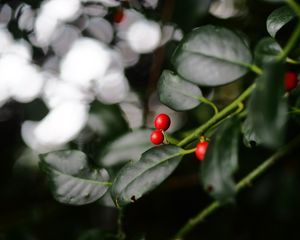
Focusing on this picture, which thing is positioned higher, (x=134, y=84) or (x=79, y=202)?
(x=79, y=202)

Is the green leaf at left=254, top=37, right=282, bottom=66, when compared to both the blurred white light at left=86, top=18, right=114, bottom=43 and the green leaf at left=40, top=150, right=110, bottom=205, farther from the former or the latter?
the blurred white light at left=86, top=18, right=114, bottom=43

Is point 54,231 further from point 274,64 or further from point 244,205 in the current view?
point 274,64

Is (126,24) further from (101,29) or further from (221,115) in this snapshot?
(221,115)

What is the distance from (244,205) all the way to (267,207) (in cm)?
13

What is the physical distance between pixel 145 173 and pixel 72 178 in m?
0.29

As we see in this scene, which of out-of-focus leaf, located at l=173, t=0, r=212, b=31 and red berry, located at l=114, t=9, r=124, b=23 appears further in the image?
red berry, located at l=114, t=9, r=124, b=23

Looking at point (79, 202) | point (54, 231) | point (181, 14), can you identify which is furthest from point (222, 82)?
point (54, 231)

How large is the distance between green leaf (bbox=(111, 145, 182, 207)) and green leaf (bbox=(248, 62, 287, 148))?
0.27 meters

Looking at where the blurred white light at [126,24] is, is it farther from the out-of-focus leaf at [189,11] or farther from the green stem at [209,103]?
the green stem at [209,103]

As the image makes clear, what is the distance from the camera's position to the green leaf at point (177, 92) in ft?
2.80

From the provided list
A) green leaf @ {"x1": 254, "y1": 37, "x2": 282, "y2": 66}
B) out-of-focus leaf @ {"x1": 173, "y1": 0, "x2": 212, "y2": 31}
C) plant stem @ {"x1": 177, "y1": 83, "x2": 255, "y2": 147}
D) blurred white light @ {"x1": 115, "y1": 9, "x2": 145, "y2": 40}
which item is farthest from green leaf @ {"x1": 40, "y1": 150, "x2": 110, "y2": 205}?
blurred white light @ {"x1": 115, "y1": 9, "x2": 145, "y2": 40}

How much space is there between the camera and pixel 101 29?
209cm

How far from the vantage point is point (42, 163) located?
37.8 inches

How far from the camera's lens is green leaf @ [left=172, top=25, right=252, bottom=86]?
68cm
